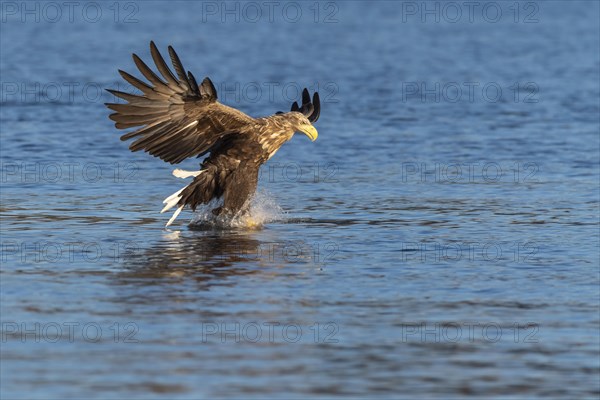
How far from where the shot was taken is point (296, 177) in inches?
589

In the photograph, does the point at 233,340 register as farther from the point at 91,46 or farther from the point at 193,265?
the point at 91,46

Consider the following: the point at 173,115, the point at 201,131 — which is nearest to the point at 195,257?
the point at 173,115

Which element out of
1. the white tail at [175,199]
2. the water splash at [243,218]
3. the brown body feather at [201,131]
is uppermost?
the brown body feather at [201,131]

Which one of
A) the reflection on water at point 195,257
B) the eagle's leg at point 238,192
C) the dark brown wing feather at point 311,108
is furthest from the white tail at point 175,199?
the dark brown wing feather at point 311,108

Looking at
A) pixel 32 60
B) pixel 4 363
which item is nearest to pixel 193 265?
pixel 4 363

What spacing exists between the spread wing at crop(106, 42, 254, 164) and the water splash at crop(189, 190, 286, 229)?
1.88ft

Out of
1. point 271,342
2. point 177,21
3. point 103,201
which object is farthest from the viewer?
point 177,21

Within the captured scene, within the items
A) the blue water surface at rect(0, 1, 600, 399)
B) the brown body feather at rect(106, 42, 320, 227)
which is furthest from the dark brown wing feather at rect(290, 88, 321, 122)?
the blue water surface at rect(0, 1, 600, 399)

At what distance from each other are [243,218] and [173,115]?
1125 mm

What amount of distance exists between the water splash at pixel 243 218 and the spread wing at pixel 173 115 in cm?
57

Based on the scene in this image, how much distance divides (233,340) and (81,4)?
4590 centimetres

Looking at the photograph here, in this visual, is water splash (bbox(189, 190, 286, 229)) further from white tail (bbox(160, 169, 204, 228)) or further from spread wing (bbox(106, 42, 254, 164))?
spread wing (bbox(106, 42, 254, 164))

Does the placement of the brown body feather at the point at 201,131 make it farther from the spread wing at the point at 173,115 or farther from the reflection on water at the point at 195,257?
the reflection on water at the point at 195,257

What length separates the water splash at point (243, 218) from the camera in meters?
11.9
